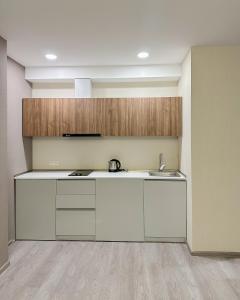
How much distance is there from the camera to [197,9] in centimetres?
220

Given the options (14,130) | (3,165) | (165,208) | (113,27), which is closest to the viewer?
(113,27)

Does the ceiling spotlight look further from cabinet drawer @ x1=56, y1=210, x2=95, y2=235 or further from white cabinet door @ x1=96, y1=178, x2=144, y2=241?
cabinet drawer @ x1=56, y1=210, x2=95, y2=235

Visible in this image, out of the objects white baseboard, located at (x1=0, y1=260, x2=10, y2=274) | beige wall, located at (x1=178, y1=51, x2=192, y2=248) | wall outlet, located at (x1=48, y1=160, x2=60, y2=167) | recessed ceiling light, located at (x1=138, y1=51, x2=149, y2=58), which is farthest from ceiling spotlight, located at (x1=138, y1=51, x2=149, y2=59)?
white baseboard, located at (x1=0, y1=260, x2=10, y2=274)

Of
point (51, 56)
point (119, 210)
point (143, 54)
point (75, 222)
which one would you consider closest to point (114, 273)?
point (119, 210)

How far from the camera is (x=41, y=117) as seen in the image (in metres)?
3.88

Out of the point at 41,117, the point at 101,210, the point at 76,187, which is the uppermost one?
the point at 41,117

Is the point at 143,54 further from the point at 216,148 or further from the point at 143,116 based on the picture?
the point at 216,148

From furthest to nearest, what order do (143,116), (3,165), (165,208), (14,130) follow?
(143,116) → (14,130) → (165,208) → (3,165)

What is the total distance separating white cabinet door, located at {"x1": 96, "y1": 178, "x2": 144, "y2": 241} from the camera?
349 cm

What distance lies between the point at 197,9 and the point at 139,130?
1.92 meters

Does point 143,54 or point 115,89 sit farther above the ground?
point 143,54

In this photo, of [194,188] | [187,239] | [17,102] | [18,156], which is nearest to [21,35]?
[17,102]

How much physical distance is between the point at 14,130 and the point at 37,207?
1.16 meters

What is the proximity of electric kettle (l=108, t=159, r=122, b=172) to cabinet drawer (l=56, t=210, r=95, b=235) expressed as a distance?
780 millimetres
